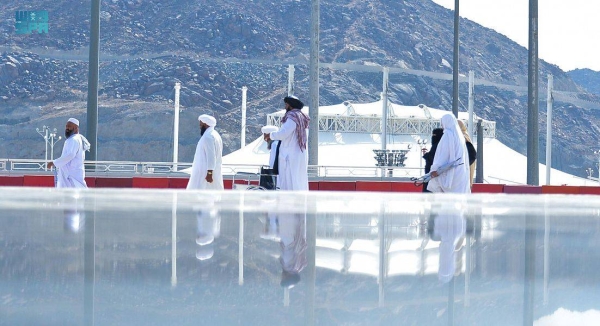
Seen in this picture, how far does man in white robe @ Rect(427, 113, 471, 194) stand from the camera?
1100cm

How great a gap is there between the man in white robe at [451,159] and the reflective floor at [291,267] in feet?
16.5

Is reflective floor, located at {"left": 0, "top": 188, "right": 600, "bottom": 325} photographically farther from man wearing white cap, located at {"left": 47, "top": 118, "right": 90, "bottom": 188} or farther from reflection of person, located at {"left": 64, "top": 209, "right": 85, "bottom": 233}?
man wearing white cap, located at {"left": 47, "top": 118, "right": 90, "bottom": 188}

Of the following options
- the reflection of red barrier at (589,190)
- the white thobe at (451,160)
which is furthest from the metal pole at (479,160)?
the white thobe at (451,160)

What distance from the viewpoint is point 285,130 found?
1071 centimetres

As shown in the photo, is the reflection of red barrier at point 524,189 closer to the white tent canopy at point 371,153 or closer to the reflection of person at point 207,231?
the reflection of person at point 207,231

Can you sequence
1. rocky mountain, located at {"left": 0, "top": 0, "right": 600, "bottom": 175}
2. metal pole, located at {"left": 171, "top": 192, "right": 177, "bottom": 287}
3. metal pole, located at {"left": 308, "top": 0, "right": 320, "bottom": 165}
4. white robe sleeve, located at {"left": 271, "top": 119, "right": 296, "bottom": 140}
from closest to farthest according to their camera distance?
metal pole, located at {"left": 171, "top": 192, "right": 177, "bottom": 287}, white robe sleeve, located at {"left": 271, "top": 119, "right": 296, "bottom": 140}, metal pole, located at {"left": 308, "top": 0, "right": 320, "bottom": 165}, rocky mountain, located at {"left": 0, "top": 0, "right": 600, "bottom": 175}

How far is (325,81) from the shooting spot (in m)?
156

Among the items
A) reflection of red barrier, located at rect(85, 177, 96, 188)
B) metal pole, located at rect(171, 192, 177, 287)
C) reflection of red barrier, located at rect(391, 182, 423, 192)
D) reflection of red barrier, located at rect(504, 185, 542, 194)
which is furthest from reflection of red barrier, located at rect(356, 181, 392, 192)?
metal pole, located at rect(171, 192, 177, 287)

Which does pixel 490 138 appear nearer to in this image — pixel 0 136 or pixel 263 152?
pixel 263 152

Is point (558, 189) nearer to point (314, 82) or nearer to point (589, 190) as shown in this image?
point (589, 190)

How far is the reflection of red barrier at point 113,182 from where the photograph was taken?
21.8 m

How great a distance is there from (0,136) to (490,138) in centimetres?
8053

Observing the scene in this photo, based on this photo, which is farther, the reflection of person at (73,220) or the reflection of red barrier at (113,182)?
the reflection of red barrier at (113,182)

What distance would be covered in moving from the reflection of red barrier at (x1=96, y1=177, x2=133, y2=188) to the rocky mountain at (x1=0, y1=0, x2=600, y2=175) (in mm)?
103923
